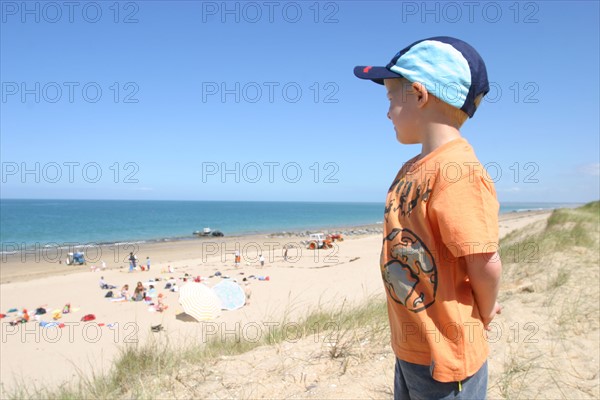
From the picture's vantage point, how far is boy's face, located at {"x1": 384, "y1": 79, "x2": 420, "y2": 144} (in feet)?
5.08

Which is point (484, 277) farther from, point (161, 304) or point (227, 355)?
point (161, 304)

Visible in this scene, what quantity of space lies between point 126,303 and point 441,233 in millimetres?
10837

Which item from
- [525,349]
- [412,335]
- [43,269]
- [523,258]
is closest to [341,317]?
[525,349]

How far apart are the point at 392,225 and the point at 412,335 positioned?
0.41m

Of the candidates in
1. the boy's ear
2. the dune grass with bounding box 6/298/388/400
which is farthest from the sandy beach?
the boy's ear

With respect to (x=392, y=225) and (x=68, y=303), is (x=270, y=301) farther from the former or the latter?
(x=392, y=225)

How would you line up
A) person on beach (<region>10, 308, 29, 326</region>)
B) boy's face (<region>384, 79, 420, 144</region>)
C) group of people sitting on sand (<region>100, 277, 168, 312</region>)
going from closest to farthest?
boy's face (<region>384, 79, 420, 144</region>), person on beach (<region>10, 308, 29, 326</region>), group of people sitting on sand (<region>100, 277, 168, 312</region>)

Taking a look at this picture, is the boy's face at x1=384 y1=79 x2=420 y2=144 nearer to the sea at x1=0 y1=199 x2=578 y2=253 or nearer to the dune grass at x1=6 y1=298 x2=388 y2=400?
the dune grass at x1=6 y1=298 x2=388 y2=400

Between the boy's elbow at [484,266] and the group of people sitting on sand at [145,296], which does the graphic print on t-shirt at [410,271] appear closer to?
the boy's elbow at [484,266]

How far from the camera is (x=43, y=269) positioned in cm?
1830

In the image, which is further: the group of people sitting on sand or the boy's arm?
the group of people sitting on sand

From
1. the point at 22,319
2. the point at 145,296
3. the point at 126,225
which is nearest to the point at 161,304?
the point at 145,296

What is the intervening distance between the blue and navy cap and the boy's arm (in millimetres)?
540

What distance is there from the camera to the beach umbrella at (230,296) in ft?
31.2
